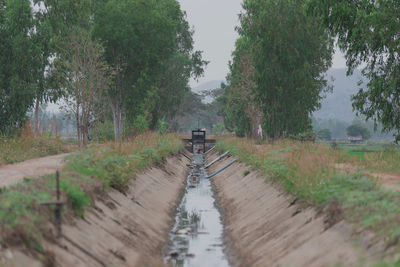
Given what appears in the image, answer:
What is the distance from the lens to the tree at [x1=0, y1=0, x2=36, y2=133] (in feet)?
111

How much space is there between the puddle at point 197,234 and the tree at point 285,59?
13.3m

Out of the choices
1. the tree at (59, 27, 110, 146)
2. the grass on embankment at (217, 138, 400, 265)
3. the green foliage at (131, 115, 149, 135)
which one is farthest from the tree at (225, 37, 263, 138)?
the grass on embankment at (217, 138, 400, 265)

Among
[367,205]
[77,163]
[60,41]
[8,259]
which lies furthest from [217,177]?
[8,259]

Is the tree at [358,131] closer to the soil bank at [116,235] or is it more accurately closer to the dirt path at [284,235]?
the dirt path at [284,235]

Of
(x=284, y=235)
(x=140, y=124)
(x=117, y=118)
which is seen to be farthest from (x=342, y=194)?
(x=140, y=124)

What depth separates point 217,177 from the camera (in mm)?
33094

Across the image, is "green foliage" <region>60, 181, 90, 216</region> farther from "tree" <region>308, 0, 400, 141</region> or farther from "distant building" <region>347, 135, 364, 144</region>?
"distant building" <region>347, 135, 364, 144</region>

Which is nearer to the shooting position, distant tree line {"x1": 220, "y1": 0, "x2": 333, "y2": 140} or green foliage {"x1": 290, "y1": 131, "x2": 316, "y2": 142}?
distant tree line {"x1": 220, "y1": 0, "x2": 333, "y2": 140}

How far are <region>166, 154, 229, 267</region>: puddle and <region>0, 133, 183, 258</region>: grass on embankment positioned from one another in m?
2.54

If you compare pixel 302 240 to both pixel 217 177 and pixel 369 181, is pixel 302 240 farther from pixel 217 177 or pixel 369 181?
pixel 217 177

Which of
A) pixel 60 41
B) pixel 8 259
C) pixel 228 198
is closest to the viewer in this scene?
pixel 8 259

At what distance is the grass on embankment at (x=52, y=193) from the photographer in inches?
329

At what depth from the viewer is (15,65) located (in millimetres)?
33875

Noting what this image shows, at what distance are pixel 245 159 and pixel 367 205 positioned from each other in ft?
61.9
